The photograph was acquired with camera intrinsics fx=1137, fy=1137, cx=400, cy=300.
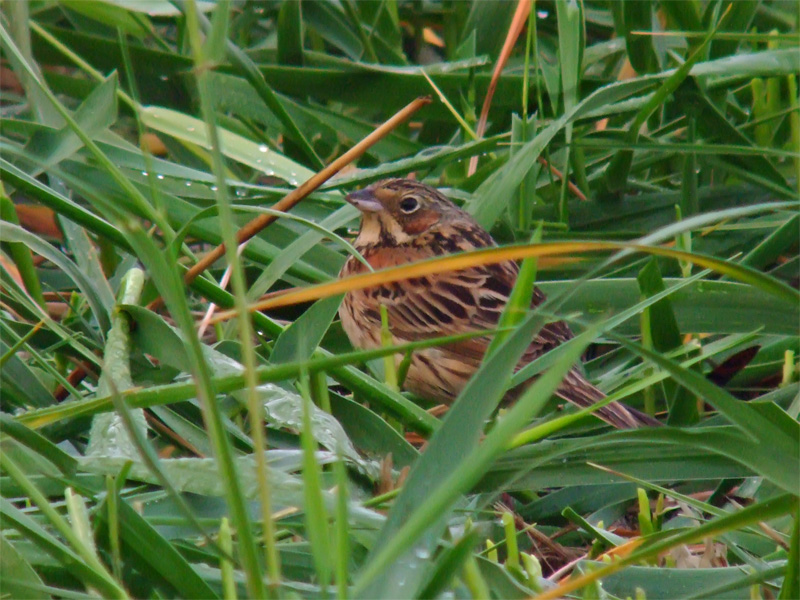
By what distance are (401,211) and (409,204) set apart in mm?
33

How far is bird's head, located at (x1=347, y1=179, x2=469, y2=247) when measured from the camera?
11.4 ft

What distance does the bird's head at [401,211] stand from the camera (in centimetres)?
346

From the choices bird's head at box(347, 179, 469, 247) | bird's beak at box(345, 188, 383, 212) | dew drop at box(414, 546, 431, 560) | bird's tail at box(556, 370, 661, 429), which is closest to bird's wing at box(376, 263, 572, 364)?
bird's head at box(347, 179, 469, 247)

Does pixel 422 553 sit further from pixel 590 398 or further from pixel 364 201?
pixel 364 201

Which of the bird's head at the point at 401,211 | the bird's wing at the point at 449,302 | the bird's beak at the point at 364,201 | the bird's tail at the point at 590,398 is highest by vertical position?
the bird's beak at the point at 364,201

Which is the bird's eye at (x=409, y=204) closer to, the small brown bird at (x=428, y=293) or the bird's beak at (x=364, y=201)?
the small brown bird at (x=428, y=293)

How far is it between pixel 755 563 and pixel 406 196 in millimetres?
1899

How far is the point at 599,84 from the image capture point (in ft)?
12.5

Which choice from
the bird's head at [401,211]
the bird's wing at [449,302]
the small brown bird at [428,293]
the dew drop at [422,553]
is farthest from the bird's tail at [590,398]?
the dew drop at [422,553]

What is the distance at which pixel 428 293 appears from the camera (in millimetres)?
3508

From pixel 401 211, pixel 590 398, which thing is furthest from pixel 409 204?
pixel 590 398

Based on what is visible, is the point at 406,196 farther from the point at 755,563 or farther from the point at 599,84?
the point at 755,563

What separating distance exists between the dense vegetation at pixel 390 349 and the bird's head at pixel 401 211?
0.35ft

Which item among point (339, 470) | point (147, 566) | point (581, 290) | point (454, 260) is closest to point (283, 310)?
point (581, 290)
